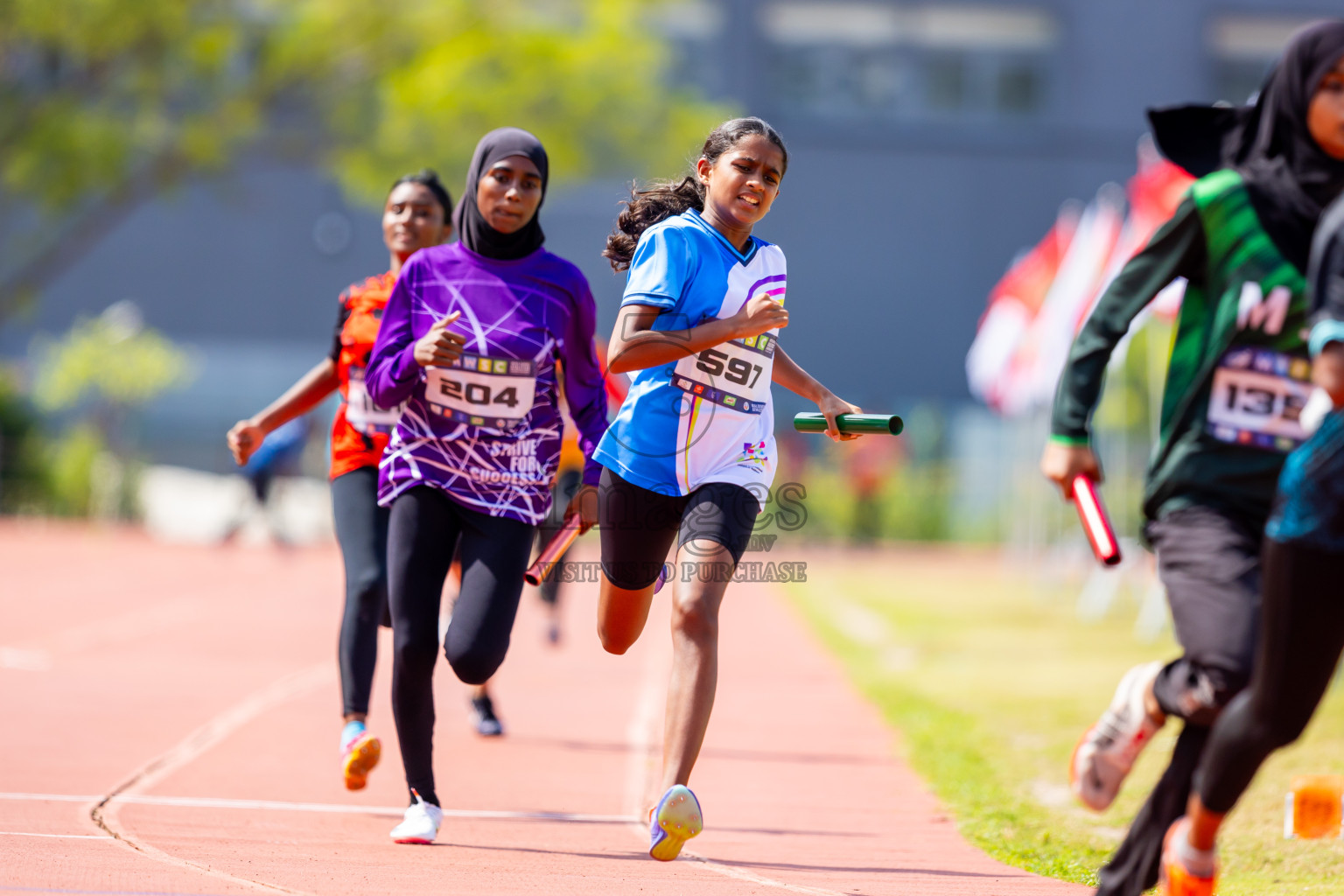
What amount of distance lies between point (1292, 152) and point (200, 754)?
513 centimetres

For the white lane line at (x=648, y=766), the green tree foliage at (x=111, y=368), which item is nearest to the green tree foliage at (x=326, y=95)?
the green tree foliage at (x=111, y=368)

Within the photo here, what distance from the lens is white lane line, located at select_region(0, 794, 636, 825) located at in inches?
223

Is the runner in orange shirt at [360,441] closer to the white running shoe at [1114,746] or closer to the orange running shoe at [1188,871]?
the white running shoe at [1114,746]

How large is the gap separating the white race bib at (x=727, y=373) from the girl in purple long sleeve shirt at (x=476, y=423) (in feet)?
1.63

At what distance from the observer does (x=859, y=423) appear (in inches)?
180

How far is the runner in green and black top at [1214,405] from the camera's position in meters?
3.52

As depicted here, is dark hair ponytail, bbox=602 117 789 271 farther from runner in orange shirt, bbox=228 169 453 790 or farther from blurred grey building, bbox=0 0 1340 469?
blurred grey building, bbox=0 0 1340 469

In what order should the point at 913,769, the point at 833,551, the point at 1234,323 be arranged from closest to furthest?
the point at 1234,323 < the point at 913,769 < the point at 833,551

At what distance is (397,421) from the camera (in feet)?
18.2

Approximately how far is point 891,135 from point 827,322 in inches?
→ 179

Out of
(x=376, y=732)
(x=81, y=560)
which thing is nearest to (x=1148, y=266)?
(x=376, y=732)

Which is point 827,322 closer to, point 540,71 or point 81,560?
point 540,71

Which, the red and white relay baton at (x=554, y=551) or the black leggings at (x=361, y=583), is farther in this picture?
the black leggings at (x=361, y=583)

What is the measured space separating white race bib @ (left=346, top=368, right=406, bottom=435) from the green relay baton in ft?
5.27
